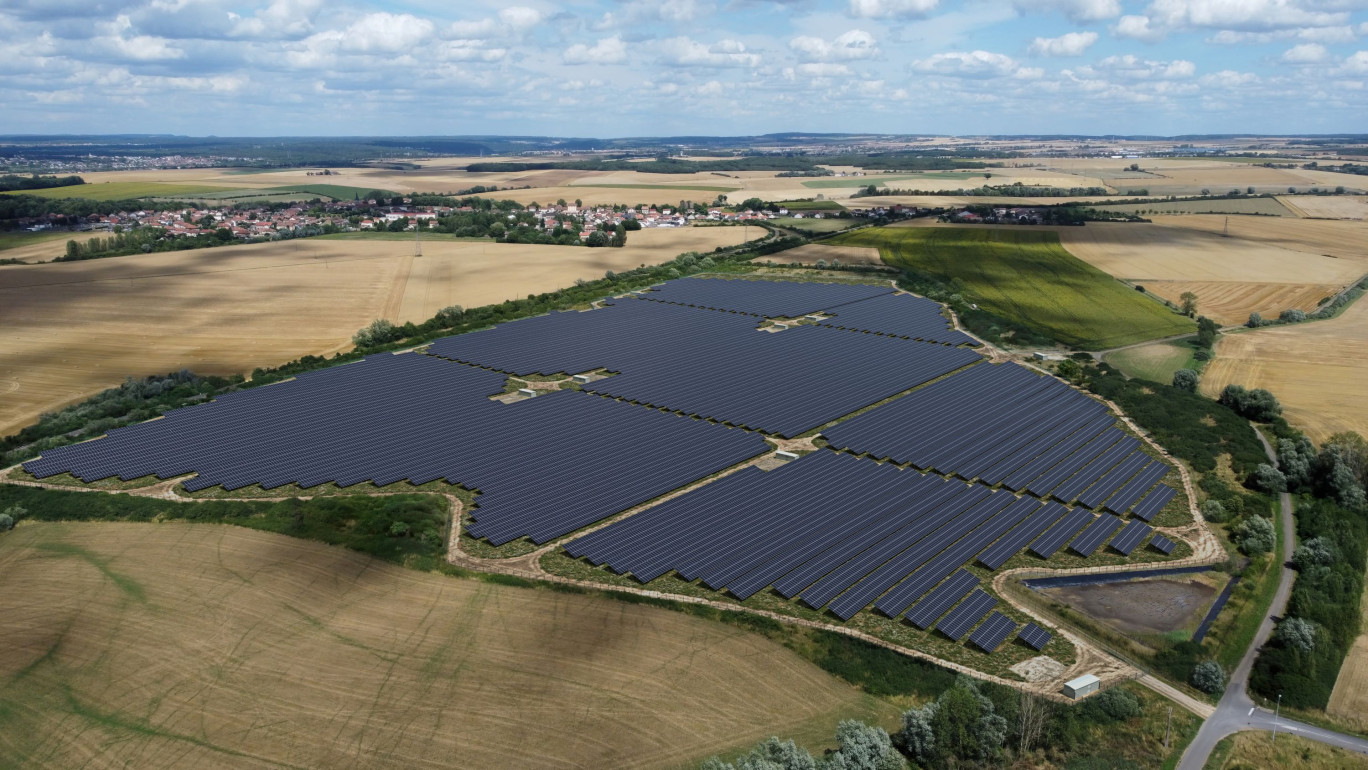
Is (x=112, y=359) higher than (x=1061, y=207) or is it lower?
lower

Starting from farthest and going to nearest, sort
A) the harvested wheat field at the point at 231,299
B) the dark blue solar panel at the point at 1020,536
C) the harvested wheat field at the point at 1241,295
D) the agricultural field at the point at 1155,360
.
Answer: the harvested wheat field at the point at 1241,295 → the agricultural field at the point at 1155,360 → the harvested wheat field at the point at 231,299 → the dark blue solar panel at the point at 1020,536

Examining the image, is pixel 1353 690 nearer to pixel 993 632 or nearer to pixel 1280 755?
pixel 1280 755

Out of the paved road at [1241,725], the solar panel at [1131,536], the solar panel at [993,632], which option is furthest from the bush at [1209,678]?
the solar panel at [1131,536]

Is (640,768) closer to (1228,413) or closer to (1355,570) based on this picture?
(1355,570)

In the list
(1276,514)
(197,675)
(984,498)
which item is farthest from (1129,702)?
(197,675)

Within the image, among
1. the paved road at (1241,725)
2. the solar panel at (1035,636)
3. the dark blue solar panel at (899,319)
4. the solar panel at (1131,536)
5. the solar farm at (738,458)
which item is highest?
the dark blue solar panel at (899,319)

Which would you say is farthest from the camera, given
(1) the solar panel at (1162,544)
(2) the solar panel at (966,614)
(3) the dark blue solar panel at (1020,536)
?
(1) the solar panel at (1162,544)

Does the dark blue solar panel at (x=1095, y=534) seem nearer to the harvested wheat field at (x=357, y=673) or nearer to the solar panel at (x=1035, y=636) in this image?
the solar panel at (x=1035, y=636)
